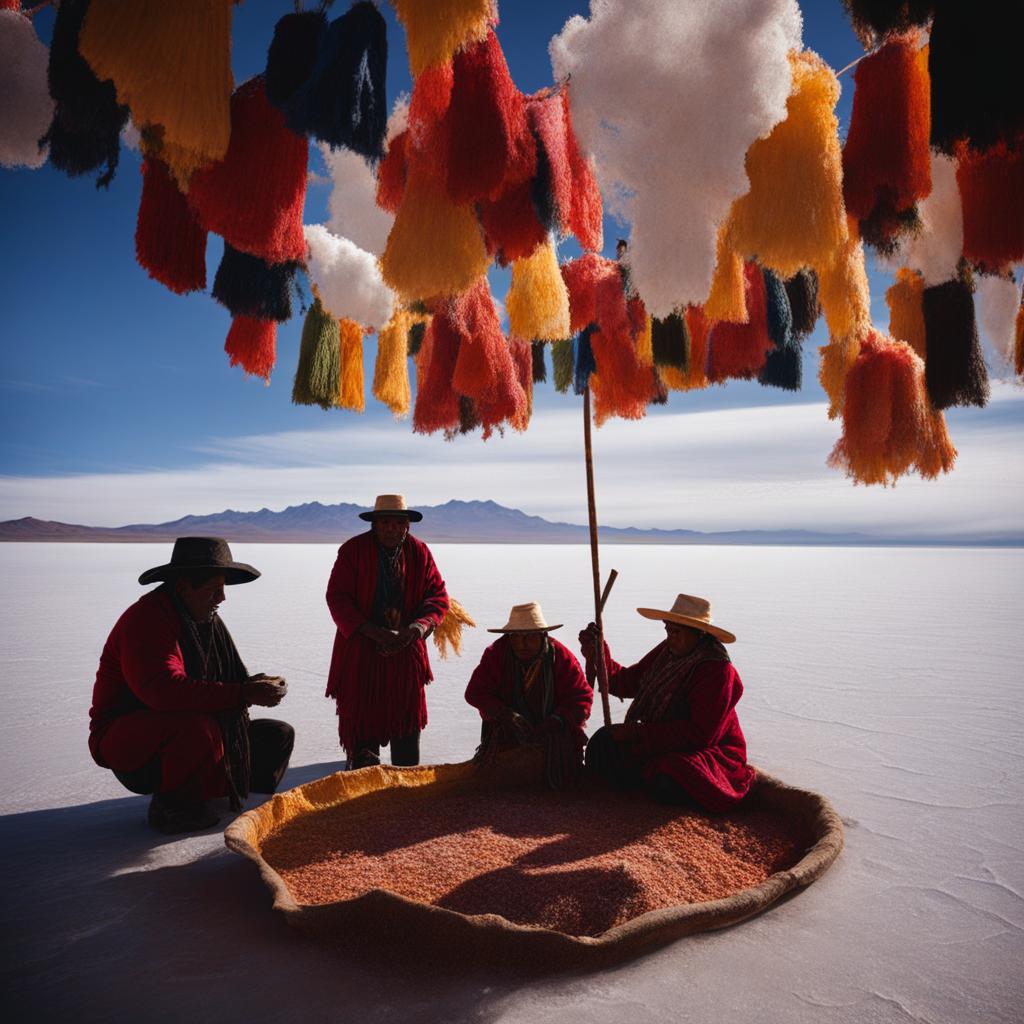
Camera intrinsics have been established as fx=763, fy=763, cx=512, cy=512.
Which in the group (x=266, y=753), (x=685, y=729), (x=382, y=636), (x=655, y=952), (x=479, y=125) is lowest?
(x=655, y=952)

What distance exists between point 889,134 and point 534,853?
221 cm

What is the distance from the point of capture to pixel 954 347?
5.83 ft

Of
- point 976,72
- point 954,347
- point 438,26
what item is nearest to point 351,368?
point 438,26

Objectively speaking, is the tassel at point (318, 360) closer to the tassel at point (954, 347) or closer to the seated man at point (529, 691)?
the seated man at point (529, 691)

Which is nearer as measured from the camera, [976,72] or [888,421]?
[976,72]

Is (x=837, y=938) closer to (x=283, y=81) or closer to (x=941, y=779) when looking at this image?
(x=941, y=779)

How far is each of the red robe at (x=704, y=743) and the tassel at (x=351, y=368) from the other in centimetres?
168

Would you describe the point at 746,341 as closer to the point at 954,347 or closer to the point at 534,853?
the point at 954,347

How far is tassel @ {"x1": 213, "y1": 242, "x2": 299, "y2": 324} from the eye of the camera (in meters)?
1.91

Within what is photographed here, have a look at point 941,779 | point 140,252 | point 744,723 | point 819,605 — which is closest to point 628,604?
point 819,605

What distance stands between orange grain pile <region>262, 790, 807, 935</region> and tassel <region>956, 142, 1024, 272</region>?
179 centimetres

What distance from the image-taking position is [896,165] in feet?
4.92

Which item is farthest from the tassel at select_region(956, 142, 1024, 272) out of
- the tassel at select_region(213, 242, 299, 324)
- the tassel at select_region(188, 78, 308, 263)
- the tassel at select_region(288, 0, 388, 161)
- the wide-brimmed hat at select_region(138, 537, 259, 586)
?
the wide-brimmed hat at select_region(138, 537, 259, 586)

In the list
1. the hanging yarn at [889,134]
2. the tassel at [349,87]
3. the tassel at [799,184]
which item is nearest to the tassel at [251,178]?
the tassel at [349,87]
